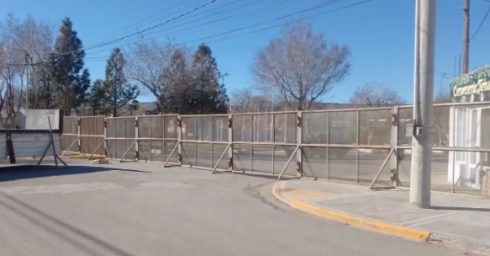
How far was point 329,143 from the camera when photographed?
49.9 ft

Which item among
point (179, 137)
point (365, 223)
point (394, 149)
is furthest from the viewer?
point (179, 137)

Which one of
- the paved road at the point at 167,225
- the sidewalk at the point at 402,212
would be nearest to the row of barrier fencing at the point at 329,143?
the sidewalk at the point at 402,212

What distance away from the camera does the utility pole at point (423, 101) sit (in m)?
9.77

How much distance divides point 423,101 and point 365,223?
9.84 ft

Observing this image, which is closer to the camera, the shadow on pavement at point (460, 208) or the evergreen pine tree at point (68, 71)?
the shadow on pavement at point (460, 208)

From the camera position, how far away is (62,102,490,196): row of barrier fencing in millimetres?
12531

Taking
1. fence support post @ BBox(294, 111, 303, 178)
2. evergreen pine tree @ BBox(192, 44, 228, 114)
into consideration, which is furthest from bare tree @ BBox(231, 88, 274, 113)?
fence support post @ BBox(294, 111, 303, 178)

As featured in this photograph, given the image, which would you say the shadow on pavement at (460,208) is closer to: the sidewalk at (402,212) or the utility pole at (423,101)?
the sidewalk at (402,212)

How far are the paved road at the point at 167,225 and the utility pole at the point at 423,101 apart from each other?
7.12 ft

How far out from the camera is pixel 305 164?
16.2m

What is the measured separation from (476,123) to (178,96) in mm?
35348

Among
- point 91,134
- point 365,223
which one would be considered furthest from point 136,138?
point 365,223

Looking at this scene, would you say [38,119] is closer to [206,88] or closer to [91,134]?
[91,134]

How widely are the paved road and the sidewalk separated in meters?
→ 0.31
